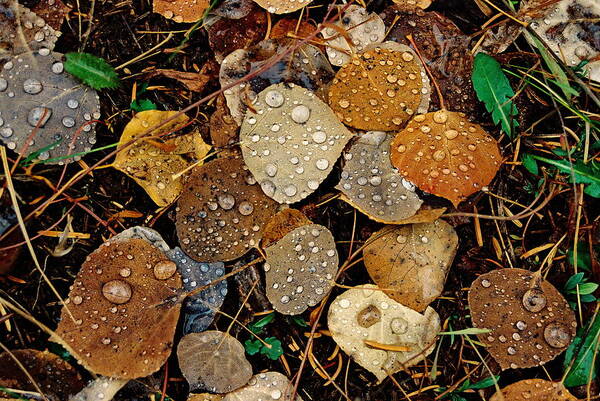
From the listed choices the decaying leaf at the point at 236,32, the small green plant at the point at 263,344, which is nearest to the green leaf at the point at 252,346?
the small green plant at the point at 263,344

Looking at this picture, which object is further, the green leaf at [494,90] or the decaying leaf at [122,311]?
the green leaf at [494,90]

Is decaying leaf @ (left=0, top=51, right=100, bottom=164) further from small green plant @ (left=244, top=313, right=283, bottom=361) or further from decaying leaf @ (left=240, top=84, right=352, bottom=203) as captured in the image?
small green plant @ (left=244, top=313, right=283, bottom=361)

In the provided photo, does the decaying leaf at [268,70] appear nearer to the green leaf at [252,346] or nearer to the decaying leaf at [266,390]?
the green leaf at [252,346]

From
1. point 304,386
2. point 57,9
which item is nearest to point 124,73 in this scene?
point 57,9

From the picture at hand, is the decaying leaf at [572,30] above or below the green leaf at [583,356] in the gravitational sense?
above

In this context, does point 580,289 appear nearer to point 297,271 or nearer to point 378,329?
point 378,329

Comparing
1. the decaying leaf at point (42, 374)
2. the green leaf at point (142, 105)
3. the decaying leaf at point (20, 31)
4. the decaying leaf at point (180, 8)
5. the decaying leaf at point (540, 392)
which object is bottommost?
the decaying leaf at point (42, 374)

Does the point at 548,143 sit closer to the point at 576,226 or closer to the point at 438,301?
the point at 576,226
